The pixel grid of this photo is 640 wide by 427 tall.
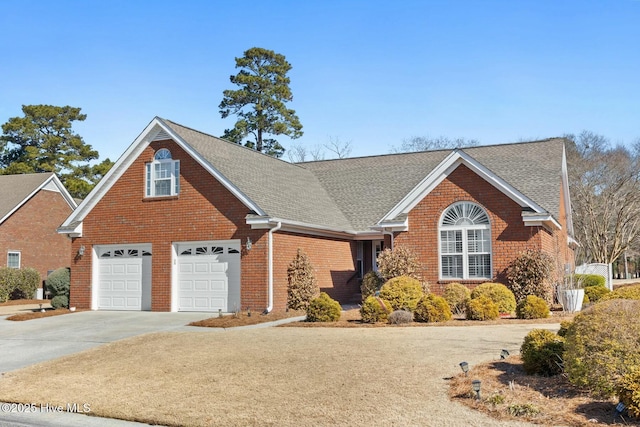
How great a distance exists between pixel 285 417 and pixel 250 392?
56.6 inches

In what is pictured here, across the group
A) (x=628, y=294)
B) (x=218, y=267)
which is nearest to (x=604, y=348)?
(x=628, y=294)

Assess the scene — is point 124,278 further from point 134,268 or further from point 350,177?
→ point 350,177

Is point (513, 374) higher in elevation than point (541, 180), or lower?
lower

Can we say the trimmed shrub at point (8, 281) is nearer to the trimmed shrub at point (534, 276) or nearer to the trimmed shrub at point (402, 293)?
the trimmed shrub at point (402, 293)

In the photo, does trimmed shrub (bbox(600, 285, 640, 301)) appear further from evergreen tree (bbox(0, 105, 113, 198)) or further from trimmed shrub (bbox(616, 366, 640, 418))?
evergreen tree (bbox(0, 105, 113, 198))

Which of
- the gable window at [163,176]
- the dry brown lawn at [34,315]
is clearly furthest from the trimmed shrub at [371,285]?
the dry brown lawn at [34,315]

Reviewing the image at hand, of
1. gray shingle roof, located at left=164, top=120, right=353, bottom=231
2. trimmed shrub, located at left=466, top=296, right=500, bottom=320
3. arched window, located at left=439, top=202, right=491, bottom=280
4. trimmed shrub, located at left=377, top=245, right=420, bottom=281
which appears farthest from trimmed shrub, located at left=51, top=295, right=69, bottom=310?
trimmed shrub, located at left=466, top=296, right=500, bottom=320

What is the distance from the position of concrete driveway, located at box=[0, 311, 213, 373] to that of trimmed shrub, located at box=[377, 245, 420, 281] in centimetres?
644

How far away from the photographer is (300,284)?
22.5m

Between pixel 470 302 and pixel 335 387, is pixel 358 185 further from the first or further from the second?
pixel 335 387

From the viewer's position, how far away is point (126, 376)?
11445 mm

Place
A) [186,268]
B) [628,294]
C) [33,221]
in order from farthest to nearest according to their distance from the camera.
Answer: [33,221], [186,268], [628,294]

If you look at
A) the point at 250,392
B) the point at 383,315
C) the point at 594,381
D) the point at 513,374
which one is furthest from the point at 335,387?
the point at 383,315

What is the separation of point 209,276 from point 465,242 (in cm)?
940
